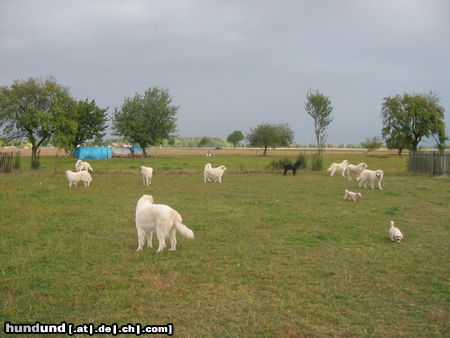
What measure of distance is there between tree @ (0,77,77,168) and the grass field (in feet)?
127

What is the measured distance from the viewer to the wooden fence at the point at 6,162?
27.7 metres

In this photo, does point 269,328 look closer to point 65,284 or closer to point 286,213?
point 65,284

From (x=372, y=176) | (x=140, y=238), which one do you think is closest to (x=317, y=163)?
(x=372, y=176)

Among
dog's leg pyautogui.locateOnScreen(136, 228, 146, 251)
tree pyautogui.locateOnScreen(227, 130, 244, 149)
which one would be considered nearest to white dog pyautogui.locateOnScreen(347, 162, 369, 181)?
dog's leg pyautogui.locateOnScreen(136, 228, 146, 251)

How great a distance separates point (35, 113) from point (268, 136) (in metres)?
45.0

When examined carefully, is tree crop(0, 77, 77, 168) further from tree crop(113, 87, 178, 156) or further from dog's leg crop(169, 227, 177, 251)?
dog's leg crop(169, 227, 177, 251)

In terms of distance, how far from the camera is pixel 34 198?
605 inches

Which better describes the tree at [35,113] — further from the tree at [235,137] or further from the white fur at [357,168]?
the tree at [235,137]

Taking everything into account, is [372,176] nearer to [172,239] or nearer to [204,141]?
[172,239]

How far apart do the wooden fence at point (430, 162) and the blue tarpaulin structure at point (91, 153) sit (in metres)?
44.9

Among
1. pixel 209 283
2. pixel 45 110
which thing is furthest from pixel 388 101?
pixel 209 283

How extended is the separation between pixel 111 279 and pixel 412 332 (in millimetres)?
4343

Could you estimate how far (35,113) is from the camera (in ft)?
152

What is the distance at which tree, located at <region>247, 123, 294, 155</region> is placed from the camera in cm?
7912
